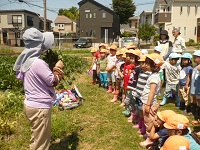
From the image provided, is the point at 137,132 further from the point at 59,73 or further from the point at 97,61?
the point at 97,61

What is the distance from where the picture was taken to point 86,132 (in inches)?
183

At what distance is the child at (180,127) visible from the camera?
8.82 feet

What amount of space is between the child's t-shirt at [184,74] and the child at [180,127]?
9.52ft

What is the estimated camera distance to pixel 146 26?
31266 millimetres

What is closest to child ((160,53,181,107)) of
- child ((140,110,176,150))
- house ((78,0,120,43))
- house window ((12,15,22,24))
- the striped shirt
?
the striped shirt

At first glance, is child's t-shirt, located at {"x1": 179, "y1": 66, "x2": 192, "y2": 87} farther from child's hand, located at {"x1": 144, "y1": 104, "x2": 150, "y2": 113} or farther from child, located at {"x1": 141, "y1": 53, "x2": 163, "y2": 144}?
child's hand, located at {"x1": 144, "y1": 104, "x2": 150, "y2": 113}

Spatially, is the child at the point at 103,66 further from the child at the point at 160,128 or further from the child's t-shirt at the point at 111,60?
the child at the point at 160,128

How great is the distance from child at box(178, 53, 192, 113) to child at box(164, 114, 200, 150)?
9.34 feet

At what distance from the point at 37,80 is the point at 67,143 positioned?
1750 millimetres

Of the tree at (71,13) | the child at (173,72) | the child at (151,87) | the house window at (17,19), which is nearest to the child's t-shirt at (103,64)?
the child at (173,72)

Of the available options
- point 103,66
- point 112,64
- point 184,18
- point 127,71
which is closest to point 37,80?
point 127,71

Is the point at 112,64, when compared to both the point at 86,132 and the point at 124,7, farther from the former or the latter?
the point at 124,7

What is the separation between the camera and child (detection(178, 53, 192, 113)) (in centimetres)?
541

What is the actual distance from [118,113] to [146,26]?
27.3 metres
